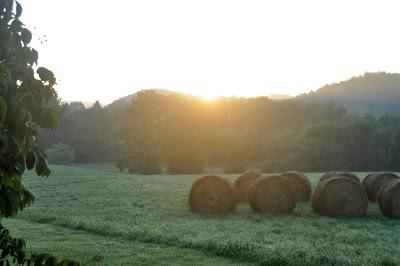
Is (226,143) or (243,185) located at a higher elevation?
(226,143)

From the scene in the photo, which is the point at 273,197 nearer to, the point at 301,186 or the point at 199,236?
the point at 301,186

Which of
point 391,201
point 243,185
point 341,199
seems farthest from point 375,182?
point 243,185

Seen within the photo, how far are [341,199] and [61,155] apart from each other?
74985mm

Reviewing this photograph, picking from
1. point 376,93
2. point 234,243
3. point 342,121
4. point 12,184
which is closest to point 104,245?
point 234,243

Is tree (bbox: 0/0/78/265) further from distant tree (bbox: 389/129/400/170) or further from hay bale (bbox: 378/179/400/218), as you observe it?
distant tree (bbox: 389/129/400/170)

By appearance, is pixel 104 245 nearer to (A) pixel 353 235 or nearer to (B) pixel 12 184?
(A) pixel 353 235

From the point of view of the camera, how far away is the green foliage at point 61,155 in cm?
8692

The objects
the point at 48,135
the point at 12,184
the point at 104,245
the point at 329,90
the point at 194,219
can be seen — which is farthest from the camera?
the point at 329,90

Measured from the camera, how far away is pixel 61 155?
88312 mm

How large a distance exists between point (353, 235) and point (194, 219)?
19.6ft

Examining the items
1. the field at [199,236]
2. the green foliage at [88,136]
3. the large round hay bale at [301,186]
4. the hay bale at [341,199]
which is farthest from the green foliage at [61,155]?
the hay bale at [341,199]

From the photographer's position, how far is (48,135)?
346 ft

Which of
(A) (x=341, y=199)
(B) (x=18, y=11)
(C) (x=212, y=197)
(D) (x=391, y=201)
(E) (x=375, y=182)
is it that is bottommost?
(D) (x=391, y=201)

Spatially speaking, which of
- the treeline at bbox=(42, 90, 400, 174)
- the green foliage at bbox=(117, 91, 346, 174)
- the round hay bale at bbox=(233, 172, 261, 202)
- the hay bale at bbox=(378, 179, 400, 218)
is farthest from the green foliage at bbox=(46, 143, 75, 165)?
the hay bale at bbox=(378, 179, 400, 218)
